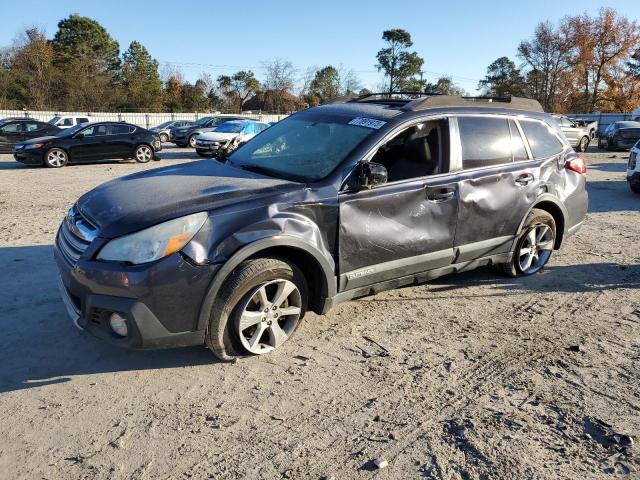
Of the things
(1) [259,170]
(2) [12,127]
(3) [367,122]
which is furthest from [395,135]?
(2) [12,127]

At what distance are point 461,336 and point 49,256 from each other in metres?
4.55

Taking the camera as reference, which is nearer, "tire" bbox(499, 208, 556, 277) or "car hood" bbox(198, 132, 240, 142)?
"tire" bbox(499, 208, 556, 277)

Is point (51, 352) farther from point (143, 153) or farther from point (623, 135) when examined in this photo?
point (623, 135)

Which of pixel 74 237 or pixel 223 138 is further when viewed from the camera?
pixel 223 138

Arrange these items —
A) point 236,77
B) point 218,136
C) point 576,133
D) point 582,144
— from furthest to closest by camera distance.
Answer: point 236,77
point 582,144
point 576,133
point 218,136

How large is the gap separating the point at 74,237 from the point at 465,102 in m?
3.53

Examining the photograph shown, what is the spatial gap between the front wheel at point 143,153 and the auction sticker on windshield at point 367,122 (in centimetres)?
1502

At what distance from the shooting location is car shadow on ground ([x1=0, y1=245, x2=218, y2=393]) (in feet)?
11.4

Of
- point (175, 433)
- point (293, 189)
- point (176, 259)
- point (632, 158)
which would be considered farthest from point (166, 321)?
point (632, 158)

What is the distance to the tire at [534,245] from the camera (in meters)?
5.30

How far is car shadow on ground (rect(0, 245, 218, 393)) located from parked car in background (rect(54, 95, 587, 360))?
1.34 feet

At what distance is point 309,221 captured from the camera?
3701mm

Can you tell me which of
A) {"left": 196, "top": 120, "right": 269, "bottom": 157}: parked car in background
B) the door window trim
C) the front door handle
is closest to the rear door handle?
the door window trim

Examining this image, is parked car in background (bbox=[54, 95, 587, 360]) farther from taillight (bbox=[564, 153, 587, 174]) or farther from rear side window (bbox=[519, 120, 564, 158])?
taillight (bbox=[564, 153, 587, 174])
